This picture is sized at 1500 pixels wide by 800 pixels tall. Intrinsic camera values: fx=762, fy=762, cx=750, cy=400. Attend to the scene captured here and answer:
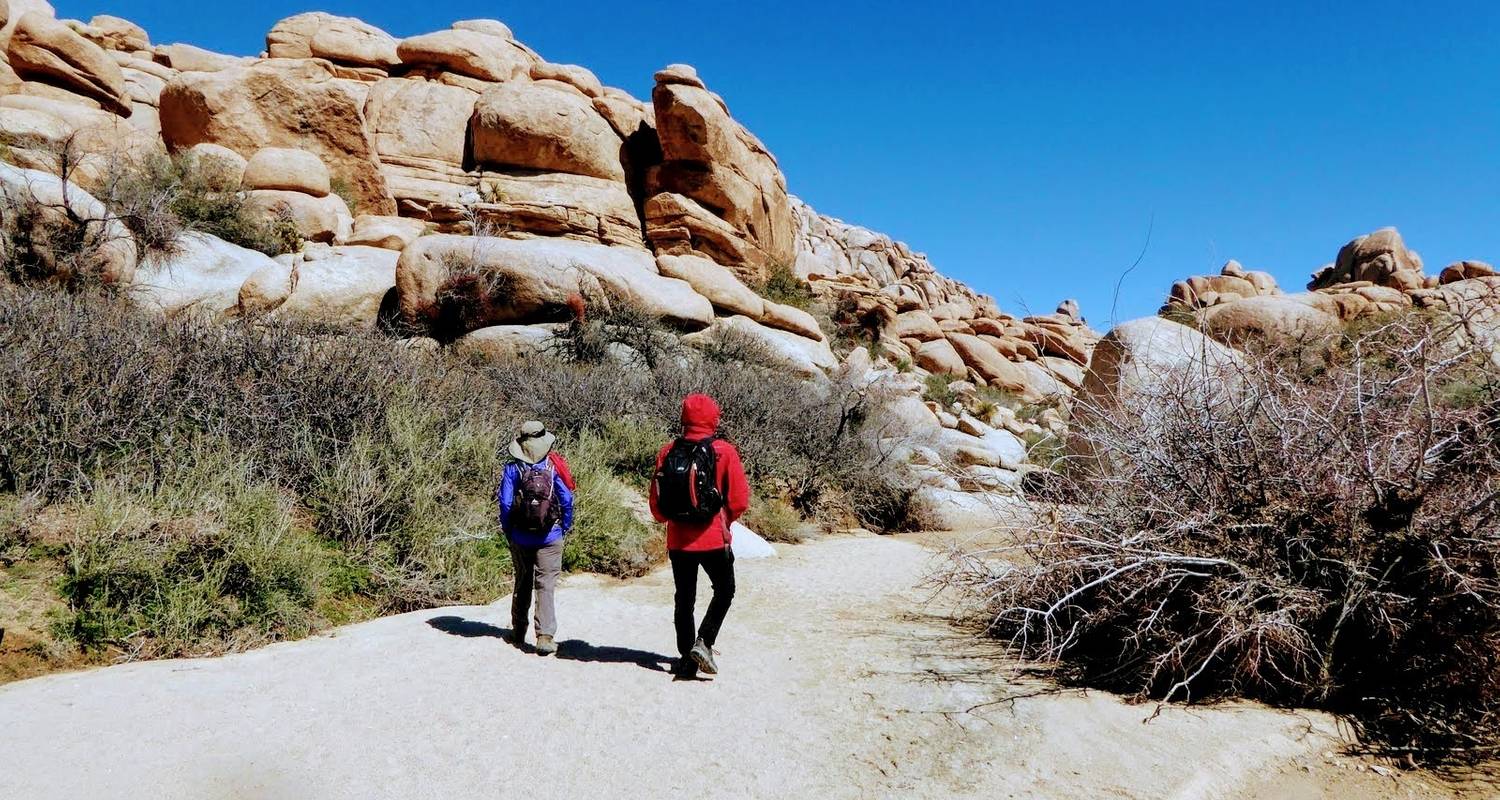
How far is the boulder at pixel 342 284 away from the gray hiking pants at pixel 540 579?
1108cm

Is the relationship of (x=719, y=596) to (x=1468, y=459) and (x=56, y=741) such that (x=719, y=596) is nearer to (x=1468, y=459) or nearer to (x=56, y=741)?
(x=56, y=741)

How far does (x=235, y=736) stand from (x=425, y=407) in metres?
5.07

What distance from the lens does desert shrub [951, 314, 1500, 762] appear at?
357 cm

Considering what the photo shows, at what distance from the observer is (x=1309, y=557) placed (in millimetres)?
3867

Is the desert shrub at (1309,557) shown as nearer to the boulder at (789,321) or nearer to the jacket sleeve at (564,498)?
the jacket sleeve at (564,498)

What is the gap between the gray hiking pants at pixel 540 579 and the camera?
4.64 metres

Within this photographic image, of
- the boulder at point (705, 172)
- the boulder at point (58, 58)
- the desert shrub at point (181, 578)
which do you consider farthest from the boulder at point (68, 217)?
the boulder at point (58, 58)

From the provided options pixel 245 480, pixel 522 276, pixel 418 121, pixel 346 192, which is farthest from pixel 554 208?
pixel 245 480

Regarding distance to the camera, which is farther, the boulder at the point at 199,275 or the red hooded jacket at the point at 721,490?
the boulder at the point at 199,275

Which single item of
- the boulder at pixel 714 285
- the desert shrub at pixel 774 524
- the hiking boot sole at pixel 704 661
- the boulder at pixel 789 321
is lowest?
the hiking boot sole at pixel 704 661

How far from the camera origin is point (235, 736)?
328cm

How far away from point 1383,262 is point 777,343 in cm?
3421

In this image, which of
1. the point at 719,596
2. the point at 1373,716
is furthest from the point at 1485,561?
the point at 719,596

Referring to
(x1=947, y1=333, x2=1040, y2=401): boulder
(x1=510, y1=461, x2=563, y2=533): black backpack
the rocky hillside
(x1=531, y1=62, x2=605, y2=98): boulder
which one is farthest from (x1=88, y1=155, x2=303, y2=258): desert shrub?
(x1=947, y1=333, x2=1040, y2=401): boulder
